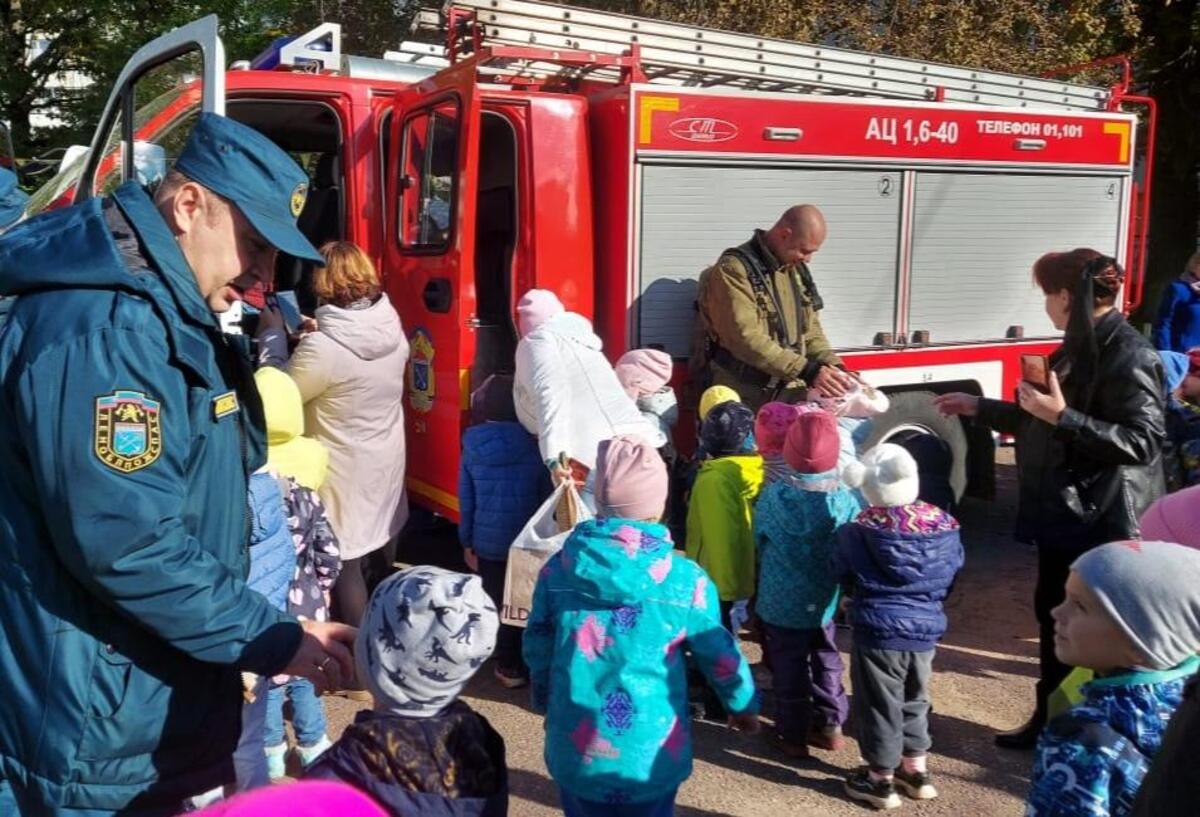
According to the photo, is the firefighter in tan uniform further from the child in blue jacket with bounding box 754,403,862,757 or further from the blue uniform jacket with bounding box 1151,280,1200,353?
the blue uniform jacket with bounding box 1151,280,1200,353

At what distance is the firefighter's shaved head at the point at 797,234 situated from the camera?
5.09 meters

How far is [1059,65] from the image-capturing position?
40.3 ft

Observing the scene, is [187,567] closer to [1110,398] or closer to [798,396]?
[1110,398]

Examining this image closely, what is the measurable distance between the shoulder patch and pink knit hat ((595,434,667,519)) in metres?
1.47

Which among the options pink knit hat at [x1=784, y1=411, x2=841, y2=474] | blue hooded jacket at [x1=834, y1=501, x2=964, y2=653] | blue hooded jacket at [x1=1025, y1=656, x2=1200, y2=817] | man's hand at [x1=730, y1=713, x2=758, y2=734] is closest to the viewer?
blue hooded jacket at [x1=1025, y1=656, x2=1200, y2=817]

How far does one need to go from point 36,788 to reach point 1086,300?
330 centimetres

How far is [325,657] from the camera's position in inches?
78.2

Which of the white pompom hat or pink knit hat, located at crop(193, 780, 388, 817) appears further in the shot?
the white pompom hat

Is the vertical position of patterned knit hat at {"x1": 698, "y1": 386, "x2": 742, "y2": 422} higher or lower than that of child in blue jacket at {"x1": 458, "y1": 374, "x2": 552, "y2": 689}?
higher

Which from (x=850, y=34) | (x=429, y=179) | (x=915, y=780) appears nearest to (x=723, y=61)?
(x=429, y=179)

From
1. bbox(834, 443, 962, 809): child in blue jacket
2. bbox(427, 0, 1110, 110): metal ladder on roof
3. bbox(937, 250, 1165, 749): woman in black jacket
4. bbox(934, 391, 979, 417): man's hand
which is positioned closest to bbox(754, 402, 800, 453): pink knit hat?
bbox(834, 443, 962, 809): child in blue jacket

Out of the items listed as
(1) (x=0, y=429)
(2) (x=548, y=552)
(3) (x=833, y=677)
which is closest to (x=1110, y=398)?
(3) (x=833, y=677)

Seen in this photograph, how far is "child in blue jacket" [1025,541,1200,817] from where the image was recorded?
183 cm

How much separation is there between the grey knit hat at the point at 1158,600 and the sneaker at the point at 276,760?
272cm
